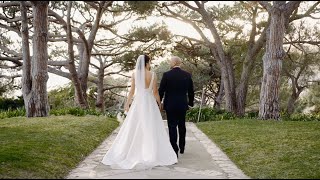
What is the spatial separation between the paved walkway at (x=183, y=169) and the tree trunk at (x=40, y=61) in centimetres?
710

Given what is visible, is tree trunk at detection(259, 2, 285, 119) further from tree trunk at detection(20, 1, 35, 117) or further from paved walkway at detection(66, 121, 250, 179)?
tree trunk at detection(20, 1, 35, 117)

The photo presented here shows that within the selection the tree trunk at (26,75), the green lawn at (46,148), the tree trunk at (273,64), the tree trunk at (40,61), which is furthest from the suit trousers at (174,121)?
the tree trunk at (26,75)

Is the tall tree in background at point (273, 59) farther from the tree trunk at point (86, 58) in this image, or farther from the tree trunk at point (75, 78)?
the tree trunk at point (86, 58)

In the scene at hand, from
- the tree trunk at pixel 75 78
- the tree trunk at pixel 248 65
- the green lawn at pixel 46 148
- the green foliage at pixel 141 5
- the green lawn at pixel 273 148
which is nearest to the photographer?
the green foliage at pixel 141 5

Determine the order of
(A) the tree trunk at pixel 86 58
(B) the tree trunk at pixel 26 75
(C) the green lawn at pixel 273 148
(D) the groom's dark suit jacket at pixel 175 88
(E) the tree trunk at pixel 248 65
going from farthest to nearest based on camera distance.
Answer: (A) the tree trunk at pixel 86 58 → (E) the tree trunk at pixel 248 65 → (B) the tree trunk at pixel 26 75 → (D) the groom's dark suit jacket at pixel 175 88 → (C) the green lawn at pixel 273 148

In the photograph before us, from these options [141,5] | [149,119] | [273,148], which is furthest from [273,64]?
[141,5]

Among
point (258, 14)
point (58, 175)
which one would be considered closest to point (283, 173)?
point (58, 175)

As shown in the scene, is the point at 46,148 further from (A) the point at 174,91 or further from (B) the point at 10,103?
(B) the point at 10,103

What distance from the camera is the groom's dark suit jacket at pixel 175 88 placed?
23.9ft

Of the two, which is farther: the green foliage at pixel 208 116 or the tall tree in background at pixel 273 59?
the green foliage at pixel 208 116

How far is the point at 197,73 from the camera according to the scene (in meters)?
29.1

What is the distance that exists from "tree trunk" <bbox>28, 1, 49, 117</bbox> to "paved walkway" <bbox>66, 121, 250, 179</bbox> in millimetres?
7096

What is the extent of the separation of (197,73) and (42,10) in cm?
1607

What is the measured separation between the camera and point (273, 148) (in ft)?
27.3
